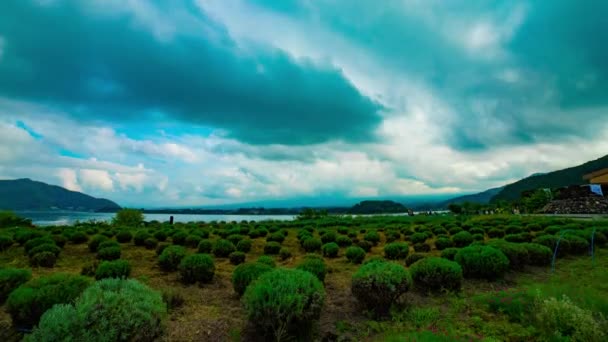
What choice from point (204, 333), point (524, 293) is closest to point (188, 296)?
point (204, 333)

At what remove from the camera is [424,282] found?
24.2 ft

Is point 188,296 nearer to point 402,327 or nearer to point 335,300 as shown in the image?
point 335,300

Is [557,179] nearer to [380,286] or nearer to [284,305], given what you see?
[380,286]

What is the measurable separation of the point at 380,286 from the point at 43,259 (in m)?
11.4

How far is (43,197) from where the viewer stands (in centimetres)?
11038

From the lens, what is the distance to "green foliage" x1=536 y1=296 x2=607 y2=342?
164 inches

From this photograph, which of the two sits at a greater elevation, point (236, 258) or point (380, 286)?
point (380, 286)

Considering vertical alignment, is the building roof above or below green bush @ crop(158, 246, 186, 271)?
above

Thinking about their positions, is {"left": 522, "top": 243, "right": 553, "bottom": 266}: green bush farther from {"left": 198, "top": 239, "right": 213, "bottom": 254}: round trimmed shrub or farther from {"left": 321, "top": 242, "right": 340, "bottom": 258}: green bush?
{"left": 198, "top": 239, "right": 213, "bottom": 254}: round trimmed shrub

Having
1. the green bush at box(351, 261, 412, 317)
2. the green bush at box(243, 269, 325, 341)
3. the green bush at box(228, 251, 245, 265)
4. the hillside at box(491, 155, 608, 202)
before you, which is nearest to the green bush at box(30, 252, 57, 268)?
the green bush at box(228, 251, 245, 265)

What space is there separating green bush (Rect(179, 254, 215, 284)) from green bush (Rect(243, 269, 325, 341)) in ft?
11.8

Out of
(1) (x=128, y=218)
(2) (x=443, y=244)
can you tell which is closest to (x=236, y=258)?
(2) (x=443, y=244)

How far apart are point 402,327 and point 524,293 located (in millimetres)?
3083

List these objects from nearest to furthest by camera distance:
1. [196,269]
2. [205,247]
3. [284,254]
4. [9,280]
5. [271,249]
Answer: [9,280], [196,269], [284,254], [205,247], [271,249]
